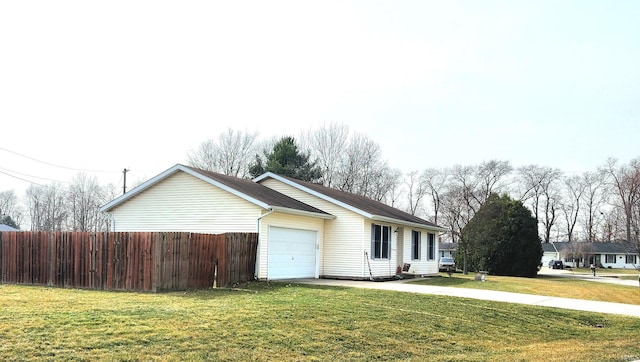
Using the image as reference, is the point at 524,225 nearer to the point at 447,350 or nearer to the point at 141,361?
the point at 447,350

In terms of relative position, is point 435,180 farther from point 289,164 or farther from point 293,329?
point 293,329

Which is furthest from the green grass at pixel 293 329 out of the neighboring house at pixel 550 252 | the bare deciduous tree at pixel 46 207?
the neighboring house at pixel 550 252

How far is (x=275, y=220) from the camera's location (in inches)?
803

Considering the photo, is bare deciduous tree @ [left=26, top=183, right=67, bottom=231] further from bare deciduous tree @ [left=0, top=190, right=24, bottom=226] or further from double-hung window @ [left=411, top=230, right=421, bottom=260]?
double-hung window @ [left=411, top=230, right=421, bottom=260]

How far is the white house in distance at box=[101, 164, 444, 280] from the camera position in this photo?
2017 centimetres

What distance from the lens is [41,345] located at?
7.52 metres

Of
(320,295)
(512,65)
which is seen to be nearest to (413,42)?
(512,65)

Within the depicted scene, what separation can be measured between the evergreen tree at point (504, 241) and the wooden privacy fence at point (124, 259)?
24431mm

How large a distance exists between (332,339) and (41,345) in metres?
4.59

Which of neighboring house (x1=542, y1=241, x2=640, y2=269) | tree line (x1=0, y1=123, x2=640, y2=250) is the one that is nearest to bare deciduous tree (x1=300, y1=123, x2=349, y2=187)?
tree line (x1=0, y1=123, x2=640, y2=250)

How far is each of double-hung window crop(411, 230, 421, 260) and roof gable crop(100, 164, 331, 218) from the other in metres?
7.21

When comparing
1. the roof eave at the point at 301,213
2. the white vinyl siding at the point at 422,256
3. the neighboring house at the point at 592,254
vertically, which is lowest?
A: the neighboring house at the point at 592,254

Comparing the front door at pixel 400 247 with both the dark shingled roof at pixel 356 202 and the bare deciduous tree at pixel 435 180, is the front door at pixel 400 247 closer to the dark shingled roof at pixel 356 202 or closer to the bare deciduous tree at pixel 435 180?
the dark shingled roof at pixel 356 202

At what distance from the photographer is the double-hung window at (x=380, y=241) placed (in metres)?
23.8
